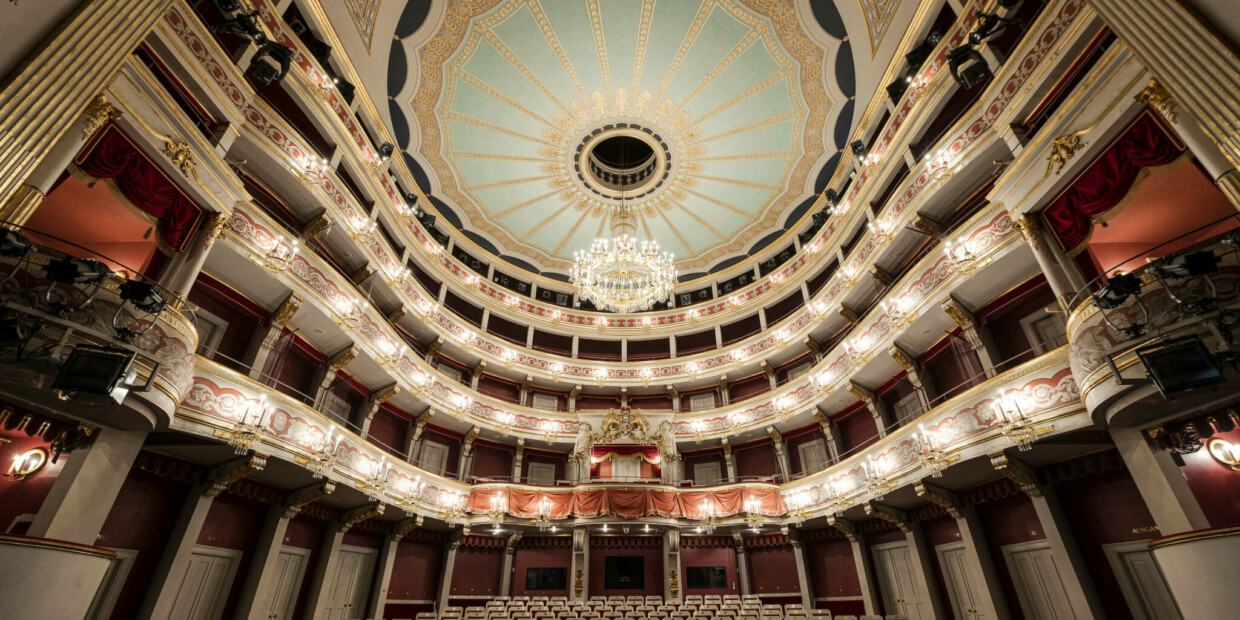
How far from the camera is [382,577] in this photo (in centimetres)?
1338

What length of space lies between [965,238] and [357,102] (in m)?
15.6

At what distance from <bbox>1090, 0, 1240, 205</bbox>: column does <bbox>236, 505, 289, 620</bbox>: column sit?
51.0ft

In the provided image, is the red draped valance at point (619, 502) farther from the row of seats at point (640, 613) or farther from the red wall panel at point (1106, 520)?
the red wall panel at point (1106, 520)

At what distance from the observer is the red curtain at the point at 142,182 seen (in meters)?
6.27

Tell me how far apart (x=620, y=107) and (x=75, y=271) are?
41.9 ft

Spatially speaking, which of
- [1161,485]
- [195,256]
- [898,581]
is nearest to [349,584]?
[195,256]

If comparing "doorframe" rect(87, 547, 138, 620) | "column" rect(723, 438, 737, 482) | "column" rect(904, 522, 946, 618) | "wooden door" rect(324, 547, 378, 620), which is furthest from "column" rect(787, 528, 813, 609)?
"doorframe" rect(87, 547, 138, 620)

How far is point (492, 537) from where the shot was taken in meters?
15.9

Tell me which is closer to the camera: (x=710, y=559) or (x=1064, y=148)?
(x=1064, y=148)

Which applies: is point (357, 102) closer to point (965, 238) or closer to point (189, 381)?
point (189, 381)

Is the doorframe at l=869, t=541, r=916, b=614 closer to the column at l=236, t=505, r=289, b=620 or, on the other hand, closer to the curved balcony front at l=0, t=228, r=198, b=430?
the column at l=236, t=505, r=289, b=620

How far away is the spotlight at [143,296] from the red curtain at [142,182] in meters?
1.74

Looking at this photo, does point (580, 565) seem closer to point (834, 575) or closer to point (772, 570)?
point (772, 570)

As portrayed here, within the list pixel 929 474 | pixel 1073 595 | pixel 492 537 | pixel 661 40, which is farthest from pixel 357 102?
pixel 1073 595
